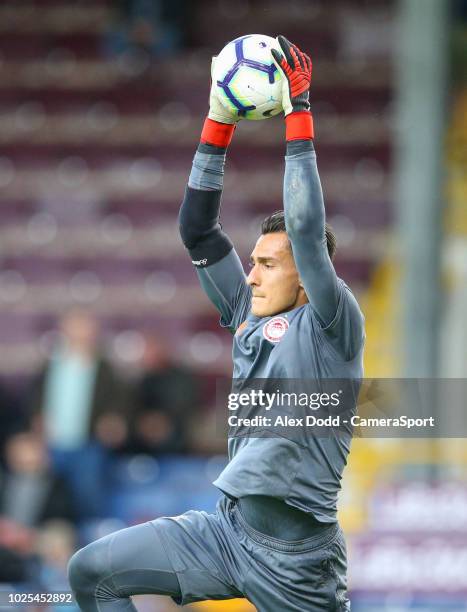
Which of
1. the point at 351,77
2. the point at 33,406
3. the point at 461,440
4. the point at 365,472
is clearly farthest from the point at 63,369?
the point at 351,77

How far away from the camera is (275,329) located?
382cm

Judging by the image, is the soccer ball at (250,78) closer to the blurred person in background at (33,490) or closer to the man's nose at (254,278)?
the man's nose at (254,278)

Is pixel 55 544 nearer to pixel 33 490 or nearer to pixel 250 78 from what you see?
pixel 33 490

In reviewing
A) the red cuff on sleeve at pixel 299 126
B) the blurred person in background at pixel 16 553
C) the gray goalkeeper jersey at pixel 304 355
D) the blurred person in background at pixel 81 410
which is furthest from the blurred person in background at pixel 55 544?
the red cuff on sleeve at pixel 299 126

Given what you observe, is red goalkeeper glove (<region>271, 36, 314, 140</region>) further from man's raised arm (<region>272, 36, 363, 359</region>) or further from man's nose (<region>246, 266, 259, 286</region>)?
man's nose (<region>246, 266, 259, 286</region>)

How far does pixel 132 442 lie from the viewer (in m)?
7.49

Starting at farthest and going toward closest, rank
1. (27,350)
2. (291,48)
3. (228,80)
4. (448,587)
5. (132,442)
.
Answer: (27,350) → (132,442) → (448,587) → (228,80) → (291,48)

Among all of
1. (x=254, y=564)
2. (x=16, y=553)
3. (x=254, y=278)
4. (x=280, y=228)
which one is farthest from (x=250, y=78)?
(x=16, y=553)

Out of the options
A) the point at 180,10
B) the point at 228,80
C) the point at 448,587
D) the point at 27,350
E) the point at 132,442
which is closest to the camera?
the point at 228,80

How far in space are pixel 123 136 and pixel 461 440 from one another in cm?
362

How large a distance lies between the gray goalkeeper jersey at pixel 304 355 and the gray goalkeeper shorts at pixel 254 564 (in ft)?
0.42

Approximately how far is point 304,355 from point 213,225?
0.56 metres

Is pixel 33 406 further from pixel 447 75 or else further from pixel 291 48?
pixel 291 48

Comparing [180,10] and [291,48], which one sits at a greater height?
[180,10]
